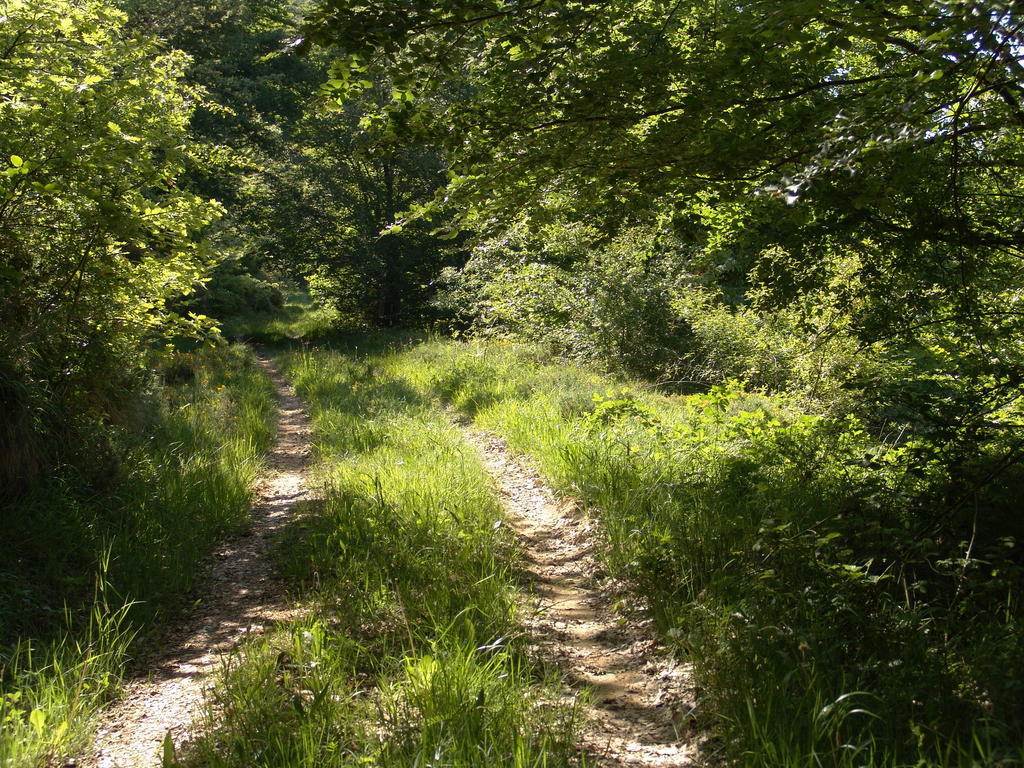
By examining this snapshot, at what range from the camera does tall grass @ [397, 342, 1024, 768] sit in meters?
2.72

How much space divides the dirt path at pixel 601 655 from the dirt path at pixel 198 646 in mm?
1783

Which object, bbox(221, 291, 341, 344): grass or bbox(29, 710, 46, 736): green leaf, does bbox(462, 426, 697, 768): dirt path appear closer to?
bbox(29, 710, 46, 736): green leaf

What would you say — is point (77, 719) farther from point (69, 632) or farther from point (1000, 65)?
point (1000, 65)

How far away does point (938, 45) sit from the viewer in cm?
304

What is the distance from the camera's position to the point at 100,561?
465cm

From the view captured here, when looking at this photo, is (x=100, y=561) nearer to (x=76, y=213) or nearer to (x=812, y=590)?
(x=76, y=213)

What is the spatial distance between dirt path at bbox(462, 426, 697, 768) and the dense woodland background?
0.21 meters

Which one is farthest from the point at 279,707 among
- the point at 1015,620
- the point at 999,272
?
the point at 999,272

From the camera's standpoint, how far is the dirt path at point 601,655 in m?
3.15

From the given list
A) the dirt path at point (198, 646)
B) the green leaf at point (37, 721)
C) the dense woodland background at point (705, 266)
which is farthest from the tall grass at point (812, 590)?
the green leaf at point (37, 721)

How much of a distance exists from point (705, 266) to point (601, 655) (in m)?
3.34

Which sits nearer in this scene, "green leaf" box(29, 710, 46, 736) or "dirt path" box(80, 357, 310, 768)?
"green leaf" box(29, 710, 46, 736)

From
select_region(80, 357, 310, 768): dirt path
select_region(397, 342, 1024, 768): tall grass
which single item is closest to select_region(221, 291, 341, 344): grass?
select_region(80, 357, 310, 768): dirt path

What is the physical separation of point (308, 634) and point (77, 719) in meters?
1.09
